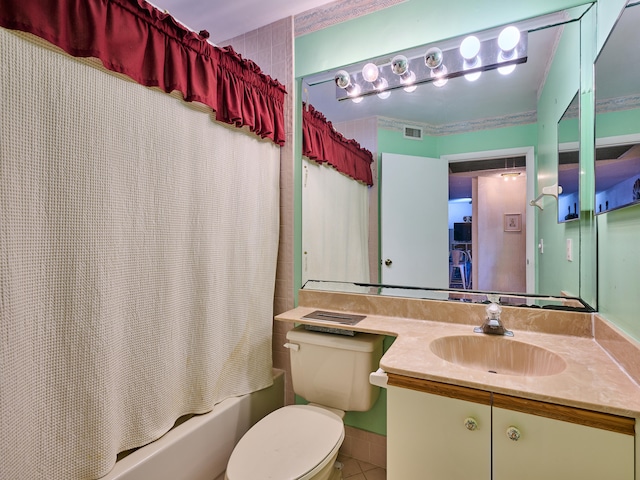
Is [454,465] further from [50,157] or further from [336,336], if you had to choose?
[50,157]

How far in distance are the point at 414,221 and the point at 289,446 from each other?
119cm

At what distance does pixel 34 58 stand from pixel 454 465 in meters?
1.68

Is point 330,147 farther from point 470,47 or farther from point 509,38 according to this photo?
point 509,38

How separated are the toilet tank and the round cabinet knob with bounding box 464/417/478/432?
56 cm

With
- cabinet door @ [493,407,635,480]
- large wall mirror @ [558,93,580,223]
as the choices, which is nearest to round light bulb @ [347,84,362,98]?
large wall mirror @ [558,93,580,223]

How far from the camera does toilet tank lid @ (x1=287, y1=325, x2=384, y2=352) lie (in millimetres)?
1471

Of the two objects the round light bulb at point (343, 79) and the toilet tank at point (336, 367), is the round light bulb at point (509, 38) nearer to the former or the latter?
the round light bulb at point (343, 79)

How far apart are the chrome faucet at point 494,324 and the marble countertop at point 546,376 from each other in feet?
0.15

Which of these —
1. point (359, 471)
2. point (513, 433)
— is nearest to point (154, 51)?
point (513, 433)

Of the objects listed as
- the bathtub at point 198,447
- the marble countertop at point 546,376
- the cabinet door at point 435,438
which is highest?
the marble countertop at point 546,376

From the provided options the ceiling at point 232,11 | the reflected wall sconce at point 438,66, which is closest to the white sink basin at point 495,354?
the reflected wall sconce at point 438,66

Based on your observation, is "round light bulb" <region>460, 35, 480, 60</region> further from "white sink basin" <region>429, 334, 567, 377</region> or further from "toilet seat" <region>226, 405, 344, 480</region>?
"toilet seat" <region>226, 405, 344, 480</region>

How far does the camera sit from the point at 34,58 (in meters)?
0.90

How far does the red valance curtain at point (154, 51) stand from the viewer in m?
0.93
